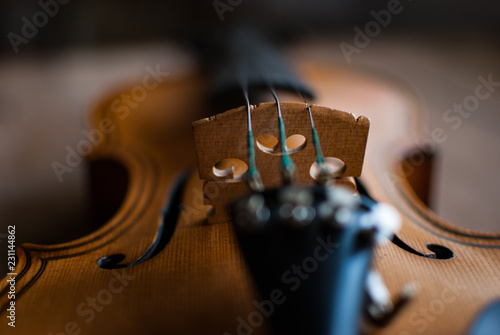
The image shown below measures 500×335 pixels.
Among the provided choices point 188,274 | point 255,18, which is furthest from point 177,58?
point 188,274

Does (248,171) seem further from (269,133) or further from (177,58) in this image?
(177,58)

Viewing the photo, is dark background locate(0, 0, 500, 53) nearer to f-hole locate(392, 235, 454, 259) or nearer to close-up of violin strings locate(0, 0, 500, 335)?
close-up of violin strings locate(0, 0, 500, 335)

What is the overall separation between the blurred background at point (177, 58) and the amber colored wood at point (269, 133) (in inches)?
38.8

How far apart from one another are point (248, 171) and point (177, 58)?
2.24 metres

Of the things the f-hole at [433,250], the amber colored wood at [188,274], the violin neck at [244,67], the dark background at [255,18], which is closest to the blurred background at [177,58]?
the dark background at [255,18]

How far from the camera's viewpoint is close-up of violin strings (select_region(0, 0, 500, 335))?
507mm

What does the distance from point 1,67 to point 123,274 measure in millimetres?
2350

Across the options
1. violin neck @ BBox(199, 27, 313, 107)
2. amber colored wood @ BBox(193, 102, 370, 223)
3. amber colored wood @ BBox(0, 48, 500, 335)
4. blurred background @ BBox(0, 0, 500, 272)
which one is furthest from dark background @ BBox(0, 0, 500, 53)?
amber colored wood @ BBox(193, 102, 370, 223)

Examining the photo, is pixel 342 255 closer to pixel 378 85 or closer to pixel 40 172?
pixel 378 85

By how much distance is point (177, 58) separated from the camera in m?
2.80

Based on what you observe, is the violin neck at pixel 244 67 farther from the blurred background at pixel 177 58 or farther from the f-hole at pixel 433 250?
the f-hole at pixel 433 250

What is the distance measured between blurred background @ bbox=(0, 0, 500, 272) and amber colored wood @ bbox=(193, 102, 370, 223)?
3.23 feet

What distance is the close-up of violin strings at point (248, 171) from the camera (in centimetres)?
51

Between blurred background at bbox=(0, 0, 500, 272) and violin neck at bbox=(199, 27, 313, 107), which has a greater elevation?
violin neck at bbox=(199, 27, 313, 107)
